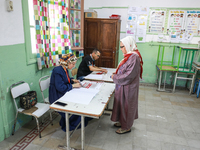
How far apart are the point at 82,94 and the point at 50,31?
173 cm

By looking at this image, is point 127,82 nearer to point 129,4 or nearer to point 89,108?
point 89,108

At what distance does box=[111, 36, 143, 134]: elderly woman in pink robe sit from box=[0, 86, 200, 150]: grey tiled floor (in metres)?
0.30

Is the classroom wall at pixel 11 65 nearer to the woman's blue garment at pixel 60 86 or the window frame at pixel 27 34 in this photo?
the window frame at pixel 27 34

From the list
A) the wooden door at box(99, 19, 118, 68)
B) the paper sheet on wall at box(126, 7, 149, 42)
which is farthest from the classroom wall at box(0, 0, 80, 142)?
the paper sheet on wall at box(126, 7, 149, 42)

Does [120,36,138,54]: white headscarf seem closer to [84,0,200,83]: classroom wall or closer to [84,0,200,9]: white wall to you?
[84,0,200,83]: classroom wall

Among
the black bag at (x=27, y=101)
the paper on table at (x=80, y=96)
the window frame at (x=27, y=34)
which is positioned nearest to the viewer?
the paper on table at (x=80, y=96)

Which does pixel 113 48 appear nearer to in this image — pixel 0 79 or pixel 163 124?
pixel 163 124

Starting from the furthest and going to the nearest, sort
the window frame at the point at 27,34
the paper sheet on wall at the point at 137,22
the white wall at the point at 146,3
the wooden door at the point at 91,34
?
the paper sheet on wall at the point at 137,22 < the wooden door at the point at 91,34 < the white wall at the point at 146,3 < the window frame at the point at 27,34

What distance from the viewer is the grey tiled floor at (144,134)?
2.36 meters

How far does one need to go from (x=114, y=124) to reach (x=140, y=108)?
1.03 m

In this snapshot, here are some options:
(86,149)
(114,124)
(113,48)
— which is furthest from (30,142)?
(113,48)

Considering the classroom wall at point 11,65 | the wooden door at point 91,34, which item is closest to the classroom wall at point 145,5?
the wooden door at point 91,34

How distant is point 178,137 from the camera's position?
263 centimetres

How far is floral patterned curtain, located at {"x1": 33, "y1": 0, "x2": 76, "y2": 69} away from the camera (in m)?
2.82
